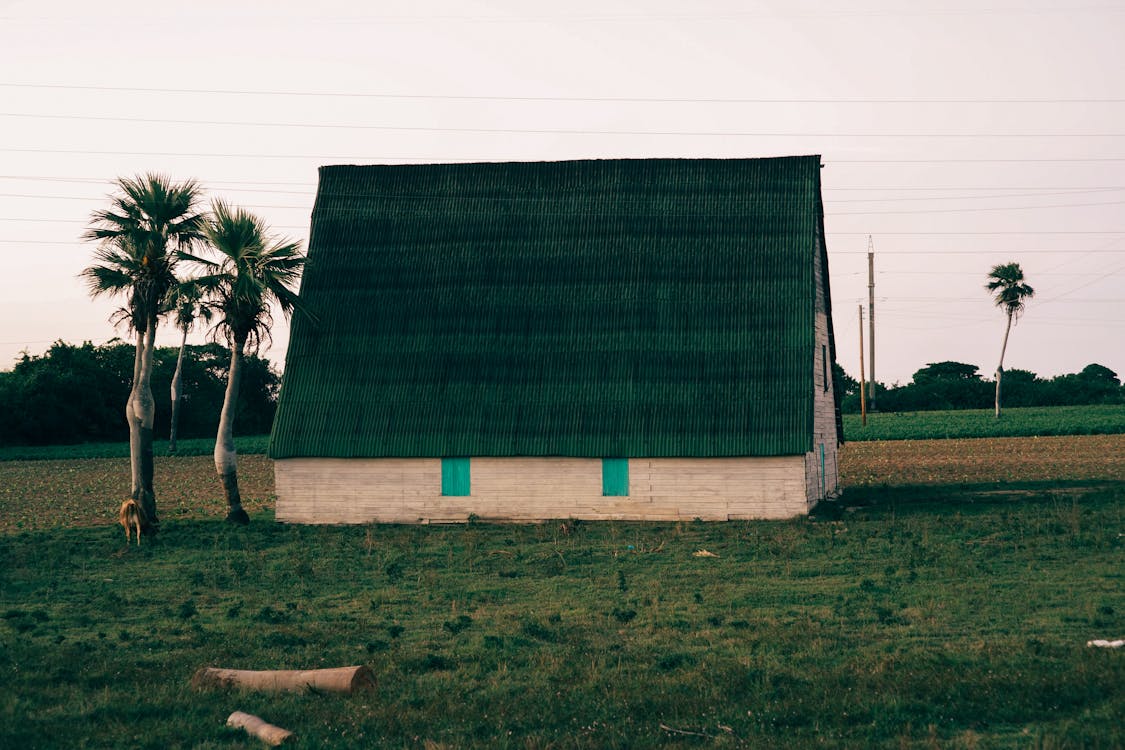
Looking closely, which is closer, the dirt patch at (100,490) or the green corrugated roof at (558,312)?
the green corrugated roof at (558,312)

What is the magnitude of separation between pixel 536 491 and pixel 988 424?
60024mm

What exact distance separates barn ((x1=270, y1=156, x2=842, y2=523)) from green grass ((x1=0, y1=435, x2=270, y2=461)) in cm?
3985

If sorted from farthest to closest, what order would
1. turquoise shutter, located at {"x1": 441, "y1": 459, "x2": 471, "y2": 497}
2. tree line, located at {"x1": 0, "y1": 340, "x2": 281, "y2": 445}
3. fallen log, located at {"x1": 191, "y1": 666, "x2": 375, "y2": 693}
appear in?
tree line, located at {"x1": 0, "y1": 340, "x2": 281, "y2": 445} → turquoise shutter, located at {"x1": 441, "y1": 459, "x2": 471, "y2": 497} → fallen log, located at {"x1": 191, "y1": 666, "x2": 375, "y2": 693}

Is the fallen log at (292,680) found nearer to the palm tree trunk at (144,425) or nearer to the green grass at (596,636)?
the green grass at (596,636)

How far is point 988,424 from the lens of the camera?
81.5 meters

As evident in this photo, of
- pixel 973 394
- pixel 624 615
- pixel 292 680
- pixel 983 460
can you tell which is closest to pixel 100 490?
pixel 624 615

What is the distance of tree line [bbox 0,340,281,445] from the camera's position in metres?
81.0

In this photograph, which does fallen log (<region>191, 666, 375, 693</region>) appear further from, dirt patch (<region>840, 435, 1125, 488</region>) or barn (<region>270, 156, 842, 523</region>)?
dirt patch (<region>840, 435, 1125, 488</region>)

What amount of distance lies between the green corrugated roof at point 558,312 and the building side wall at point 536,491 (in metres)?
0.65

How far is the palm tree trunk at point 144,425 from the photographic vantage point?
2950 centimetres

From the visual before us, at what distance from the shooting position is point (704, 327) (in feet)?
106

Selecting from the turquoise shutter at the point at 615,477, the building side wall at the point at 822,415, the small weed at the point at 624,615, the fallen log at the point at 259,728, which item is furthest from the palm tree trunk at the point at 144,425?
the fallen log at the point at 259,728

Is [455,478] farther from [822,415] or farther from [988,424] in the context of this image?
[988,424]

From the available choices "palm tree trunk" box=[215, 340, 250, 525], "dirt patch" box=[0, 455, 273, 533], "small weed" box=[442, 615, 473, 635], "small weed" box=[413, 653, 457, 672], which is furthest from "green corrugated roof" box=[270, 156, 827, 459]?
"small weed" box=[413, 653, 457, 672]
